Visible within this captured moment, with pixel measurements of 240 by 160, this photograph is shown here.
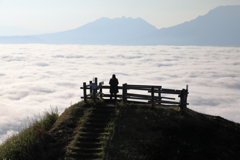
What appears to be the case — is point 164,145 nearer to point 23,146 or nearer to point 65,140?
point 65,140

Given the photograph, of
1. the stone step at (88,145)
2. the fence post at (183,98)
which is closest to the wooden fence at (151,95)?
the fence post at (183,98)

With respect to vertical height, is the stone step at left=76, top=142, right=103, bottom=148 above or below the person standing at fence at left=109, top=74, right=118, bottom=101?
below

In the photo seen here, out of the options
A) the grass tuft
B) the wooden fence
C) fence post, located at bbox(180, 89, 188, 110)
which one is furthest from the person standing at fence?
the grass tuft

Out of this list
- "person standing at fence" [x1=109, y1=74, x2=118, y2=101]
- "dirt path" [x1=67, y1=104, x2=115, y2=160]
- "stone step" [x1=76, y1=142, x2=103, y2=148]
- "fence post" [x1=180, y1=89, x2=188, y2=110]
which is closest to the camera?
"dirt path" [x1=67, y1=104, x2=115, y2=160]

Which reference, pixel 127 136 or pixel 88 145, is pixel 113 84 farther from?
pixel 88 145

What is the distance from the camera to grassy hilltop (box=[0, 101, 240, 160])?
54.9ft

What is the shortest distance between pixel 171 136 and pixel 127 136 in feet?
10.4

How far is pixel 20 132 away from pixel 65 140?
4848 millimetres

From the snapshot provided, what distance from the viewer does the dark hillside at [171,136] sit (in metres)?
16.7

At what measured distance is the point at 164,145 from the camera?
56.6 feet

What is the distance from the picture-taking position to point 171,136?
18.2 m

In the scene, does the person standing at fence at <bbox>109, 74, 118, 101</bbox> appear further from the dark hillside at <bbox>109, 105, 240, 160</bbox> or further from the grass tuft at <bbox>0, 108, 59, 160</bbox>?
the grass tuft at <bbox>0, 108, 59, 160</bbox>

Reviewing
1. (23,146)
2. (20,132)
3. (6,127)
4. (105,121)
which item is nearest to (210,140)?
(105,121)

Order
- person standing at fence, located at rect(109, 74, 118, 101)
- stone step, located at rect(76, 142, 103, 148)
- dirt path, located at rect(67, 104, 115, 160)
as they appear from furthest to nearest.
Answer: person standing at fence, located at rect(109, 74, 118, 101)
stone step, located at rect(76, 142, 103, 148)
dirt path, located at rect(67, 104, 115, 160)
